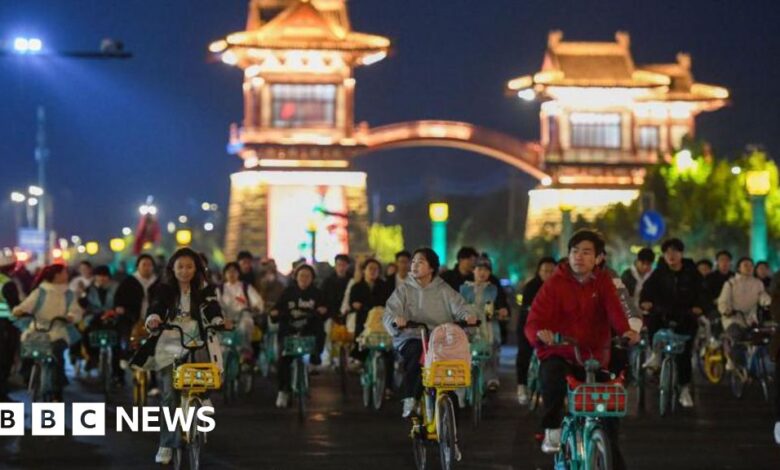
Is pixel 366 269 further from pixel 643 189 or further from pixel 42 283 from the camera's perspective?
pixel 643 189

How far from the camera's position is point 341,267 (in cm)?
2433

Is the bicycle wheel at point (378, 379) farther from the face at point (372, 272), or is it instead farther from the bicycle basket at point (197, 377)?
the bicycle basket at point (197, 377)

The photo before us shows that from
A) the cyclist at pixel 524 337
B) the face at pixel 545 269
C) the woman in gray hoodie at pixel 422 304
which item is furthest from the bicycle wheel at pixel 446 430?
the face at pixel 545 269

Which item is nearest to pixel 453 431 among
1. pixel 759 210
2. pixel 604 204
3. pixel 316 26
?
pixel 759 210

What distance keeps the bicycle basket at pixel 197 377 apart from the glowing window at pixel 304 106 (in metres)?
59.7

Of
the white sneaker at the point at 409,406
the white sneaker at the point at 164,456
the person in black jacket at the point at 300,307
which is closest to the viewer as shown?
the white sneaker at the point at 409,406

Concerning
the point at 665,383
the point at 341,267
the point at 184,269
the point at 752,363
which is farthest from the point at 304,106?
the point at 184,269

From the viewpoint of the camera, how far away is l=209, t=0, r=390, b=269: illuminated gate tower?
2803 inches

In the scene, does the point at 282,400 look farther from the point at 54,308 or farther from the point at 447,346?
the point at 447,346

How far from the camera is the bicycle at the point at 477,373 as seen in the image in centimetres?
1738

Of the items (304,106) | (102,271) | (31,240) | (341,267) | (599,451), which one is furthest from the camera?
(31,240)

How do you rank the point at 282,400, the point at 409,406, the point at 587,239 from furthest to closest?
the point at 282,400 < the point at 409,406 < the point at 587,239

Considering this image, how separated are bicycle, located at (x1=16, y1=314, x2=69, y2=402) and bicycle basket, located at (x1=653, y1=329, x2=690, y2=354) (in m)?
5.82

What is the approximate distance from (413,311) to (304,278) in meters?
5.68
